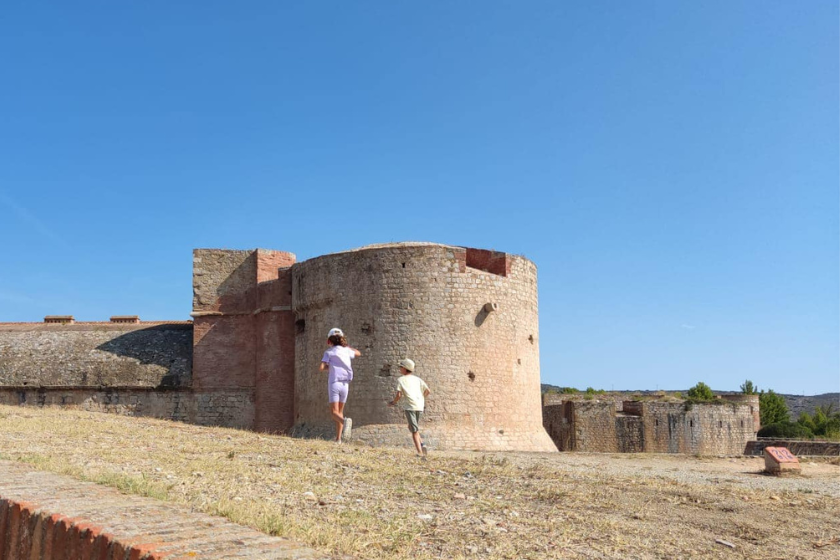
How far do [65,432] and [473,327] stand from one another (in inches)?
394

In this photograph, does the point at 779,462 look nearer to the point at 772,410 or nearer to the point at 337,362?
the point at 337,362

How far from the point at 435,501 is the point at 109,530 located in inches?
153

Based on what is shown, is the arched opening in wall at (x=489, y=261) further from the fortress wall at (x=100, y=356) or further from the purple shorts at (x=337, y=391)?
the fortress wall at (x=100, y=356)

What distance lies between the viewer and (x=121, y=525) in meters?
4.37

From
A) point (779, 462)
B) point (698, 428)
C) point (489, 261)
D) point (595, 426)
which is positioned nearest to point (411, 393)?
point (779, 462)

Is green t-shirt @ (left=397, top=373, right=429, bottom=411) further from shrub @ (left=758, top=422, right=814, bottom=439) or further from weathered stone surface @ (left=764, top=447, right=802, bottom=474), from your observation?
shrub @ (left=758, top=422, right=814, bottom=439)

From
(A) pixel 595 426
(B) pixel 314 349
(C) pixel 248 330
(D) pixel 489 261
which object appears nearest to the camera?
(B) pixel 314 349

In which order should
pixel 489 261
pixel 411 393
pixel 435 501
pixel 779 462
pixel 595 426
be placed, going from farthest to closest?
pixel 595 426
pixel 489 261
pixel 779 462
pixel 411 393
pixel 435 501

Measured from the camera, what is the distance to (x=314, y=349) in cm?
2009

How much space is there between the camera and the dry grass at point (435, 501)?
580cm

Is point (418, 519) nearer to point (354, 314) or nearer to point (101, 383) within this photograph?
point (354, 314)

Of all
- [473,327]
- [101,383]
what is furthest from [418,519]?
[101,383]

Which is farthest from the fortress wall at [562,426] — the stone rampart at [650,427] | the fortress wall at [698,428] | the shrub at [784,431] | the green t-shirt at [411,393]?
the green t-shirt at [411,393]

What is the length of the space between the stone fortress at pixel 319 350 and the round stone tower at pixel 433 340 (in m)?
0.03
